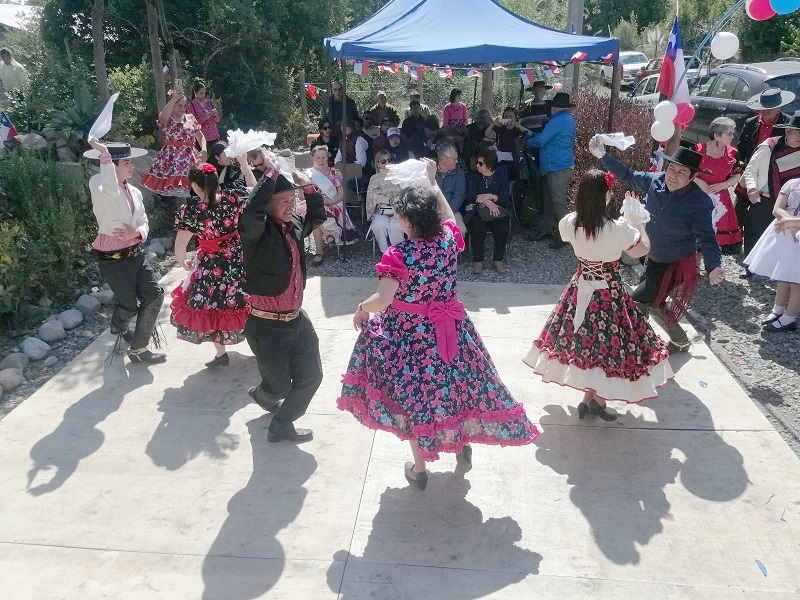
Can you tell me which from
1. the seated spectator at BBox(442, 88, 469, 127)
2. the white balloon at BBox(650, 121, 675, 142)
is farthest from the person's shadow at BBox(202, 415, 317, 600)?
the seated spectator at BBox(442, 88, 469, 127)

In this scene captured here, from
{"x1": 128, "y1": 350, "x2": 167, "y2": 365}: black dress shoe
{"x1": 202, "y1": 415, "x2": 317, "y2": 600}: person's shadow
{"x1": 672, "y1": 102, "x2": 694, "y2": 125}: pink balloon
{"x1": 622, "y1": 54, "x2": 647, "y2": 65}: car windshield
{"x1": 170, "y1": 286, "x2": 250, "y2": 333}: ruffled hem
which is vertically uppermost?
{"x1": 672, "y1": 102, "x2": 694, "y2": 125}: pink balloon

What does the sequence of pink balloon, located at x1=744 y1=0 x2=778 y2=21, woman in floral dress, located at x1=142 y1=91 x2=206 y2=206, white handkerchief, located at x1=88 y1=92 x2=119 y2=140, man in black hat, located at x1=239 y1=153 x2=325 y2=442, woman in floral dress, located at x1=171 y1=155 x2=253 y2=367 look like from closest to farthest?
man in black hat, located at x1=239 y1=153 x2=325 y2=442 < white handkerchief, located at x1=88 y1=92 x2=119 y2=140 < woman in floral dress, located at x1=171 y1=155 x2=253 y2=367 < pink balloon, located at x1=744 y1=0 x2=778 y2=21 < woman in floral dress, located at x1=142 y1=91 x2=206 y2=206

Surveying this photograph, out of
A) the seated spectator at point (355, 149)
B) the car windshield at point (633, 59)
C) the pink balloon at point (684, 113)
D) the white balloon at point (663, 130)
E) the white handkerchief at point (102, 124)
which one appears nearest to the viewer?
the white handkerchief at point (102, 124)

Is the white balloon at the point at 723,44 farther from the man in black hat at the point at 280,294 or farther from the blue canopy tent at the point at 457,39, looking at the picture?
the man in black hat at the point at 280,294

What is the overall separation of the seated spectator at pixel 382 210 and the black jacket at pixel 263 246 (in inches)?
137

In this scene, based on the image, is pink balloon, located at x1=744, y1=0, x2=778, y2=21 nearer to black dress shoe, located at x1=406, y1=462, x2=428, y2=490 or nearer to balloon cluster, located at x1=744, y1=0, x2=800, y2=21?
balloon cluster, located at x1=744, y1=0, x2=800, y2=21

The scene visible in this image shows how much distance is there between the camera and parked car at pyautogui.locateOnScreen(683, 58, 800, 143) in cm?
1018

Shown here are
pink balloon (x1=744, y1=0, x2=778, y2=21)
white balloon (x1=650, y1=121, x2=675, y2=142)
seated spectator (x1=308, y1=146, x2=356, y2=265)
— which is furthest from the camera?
seated spectator (x1=308, y1=146, x2=356, y2=265)

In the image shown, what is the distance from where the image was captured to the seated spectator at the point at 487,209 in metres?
7.15

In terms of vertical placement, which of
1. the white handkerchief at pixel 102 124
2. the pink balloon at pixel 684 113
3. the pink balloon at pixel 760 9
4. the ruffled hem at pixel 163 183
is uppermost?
the pink balloon at pixel 760 9

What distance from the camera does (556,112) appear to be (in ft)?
25.8

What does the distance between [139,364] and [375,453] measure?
2.12m

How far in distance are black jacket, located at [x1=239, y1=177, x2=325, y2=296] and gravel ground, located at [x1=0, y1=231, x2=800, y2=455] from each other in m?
2.18

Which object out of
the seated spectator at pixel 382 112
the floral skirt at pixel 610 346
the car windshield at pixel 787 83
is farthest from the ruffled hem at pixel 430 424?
the car windshield at pixel 787 83
